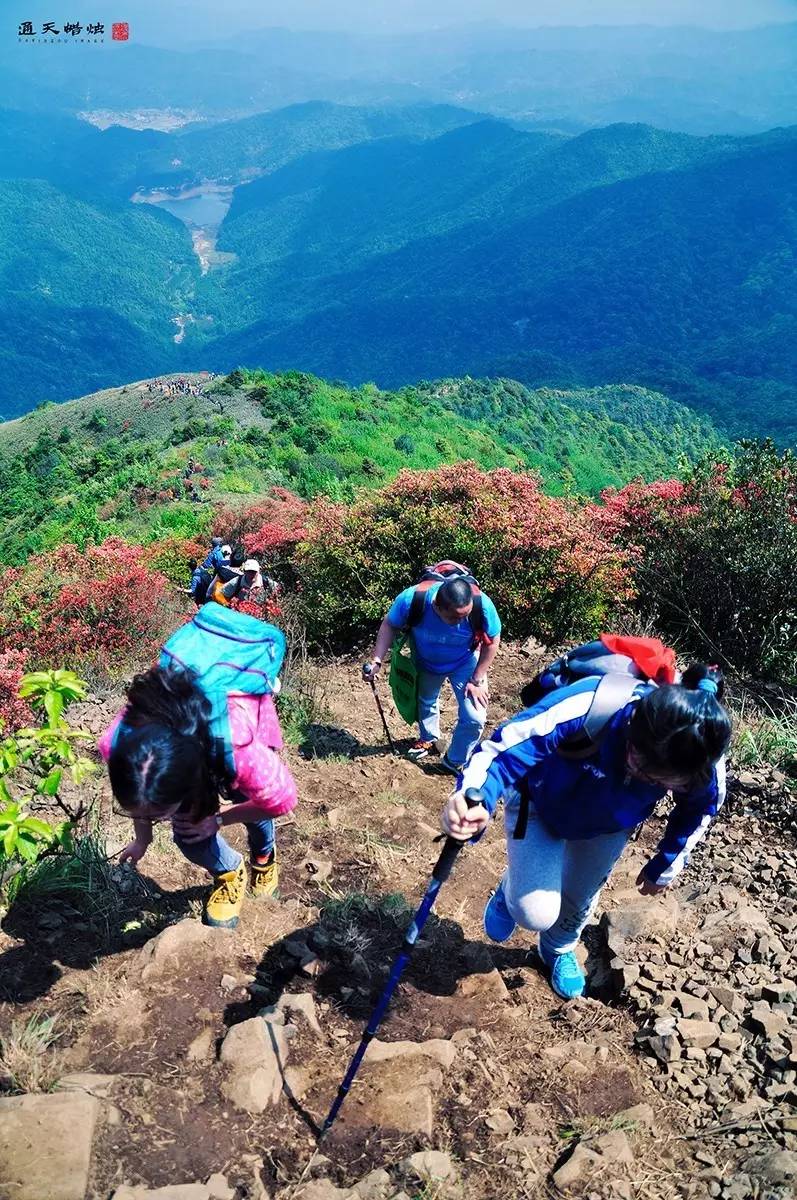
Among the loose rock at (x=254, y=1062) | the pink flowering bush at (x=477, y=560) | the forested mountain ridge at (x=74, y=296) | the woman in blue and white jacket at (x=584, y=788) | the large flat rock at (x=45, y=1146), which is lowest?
the forested mountain ridge at (x=74, y=296)

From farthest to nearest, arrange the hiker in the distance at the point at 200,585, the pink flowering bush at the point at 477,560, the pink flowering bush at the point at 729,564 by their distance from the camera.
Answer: the pink flowering bush at the point at 477,560, the pink flowering bush at the point at 729,564, the hiker in the distance at the point at 200,585

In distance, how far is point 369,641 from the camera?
8.01 m

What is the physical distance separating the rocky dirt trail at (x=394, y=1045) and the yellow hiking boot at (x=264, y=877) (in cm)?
6

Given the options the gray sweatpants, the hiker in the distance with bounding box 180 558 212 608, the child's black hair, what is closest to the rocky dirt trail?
the gray sweatpants

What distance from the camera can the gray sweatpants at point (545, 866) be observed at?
8.87 feet

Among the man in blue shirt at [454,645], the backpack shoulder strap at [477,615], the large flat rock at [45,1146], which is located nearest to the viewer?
the large flat rock at [45,1146]

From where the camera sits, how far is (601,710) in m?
2.39

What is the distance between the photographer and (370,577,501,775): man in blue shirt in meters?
4.15

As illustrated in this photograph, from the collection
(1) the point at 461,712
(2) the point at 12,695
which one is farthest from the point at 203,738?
(2) the point at 12,695

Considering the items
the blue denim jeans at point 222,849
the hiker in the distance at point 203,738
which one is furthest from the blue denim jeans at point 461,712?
the hiker in the distance at point 203,738

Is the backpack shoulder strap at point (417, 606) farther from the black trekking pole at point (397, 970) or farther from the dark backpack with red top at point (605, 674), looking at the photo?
the black trekking pole at point (397, 970)

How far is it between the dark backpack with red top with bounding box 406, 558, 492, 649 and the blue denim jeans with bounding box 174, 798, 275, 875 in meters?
1.60

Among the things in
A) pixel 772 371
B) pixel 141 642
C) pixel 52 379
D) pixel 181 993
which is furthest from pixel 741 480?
pixel 52 379

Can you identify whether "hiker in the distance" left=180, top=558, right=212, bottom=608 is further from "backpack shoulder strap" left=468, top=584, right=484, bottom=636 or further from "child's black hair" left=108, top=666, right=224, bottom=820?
"child's black hair" left=108, top=666, right=224, bottom=820
